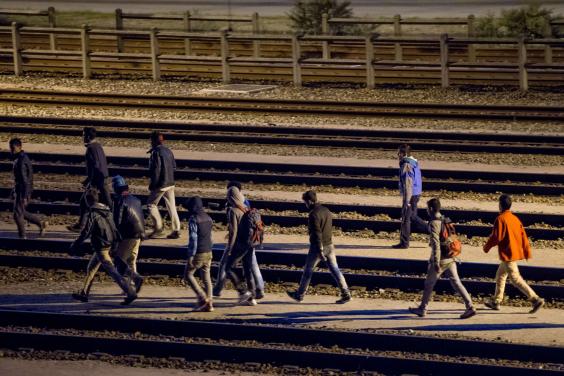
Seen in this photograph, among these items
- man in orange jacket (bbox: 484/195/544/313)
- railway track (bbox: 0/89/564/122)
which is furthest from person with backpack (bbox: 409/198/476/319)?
railway track (bbox: 0/89/564/122)

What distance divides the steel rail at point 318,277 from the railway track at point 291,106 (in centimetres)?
1138

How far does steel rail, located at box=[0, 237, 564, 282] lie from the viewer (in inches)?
667

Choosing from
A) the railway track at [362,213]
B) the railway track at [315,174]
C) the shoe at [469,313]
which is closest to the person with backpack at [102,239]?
the railway track at [362,213]

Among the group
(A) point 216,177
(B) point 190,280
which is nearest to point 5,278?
(B) point 190,280

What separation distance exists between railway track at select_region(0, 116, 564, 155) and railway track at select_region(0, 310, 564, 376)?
1101 cm

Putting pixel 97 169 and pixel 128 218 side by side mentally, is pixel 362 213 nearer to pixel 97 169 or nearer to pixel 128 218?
pixel 97 169

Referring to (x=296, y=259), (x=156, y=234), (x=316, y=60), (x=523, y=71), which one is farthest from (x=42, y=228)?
(x=523, y=71)

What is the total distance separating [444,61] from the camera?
32.0 metres

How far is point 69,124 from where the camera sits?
2853cm

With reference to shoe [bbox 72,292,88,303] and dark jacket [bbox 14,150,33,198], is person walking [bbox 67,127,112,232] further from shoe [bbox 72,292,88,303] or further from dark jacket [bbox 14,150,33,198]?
shoe [bbox 72,292,88,303]

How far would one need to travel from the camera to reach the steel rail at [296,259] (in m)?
17.0

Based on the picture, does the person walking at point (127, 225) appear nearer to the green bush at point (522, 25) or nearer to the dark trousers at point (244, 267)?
the dark trousers at point (244, 267)

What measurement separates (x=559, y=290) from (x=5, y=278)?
24.0 feet

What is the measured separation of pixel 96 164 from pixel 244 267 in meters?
3.73
